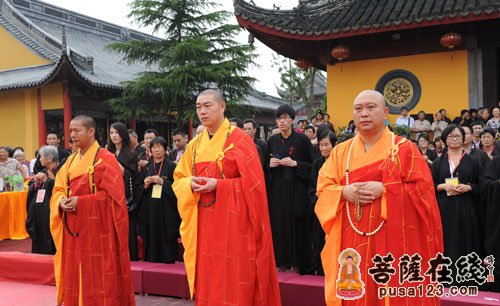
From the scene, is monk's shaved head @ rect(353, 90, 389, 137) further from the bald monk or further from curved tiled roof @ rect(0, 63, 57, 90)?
curved tiled roof @ rect(0, 63, 57, 90)

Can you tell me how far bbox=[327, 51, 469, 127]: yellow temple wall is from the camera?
31.5 feet

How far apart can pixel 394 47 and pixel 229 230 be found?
7407 mm

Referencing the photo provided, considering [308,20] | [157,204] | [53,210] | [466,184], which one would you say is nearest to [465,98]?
[308,20]

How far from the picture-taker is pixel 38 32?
17672 mm

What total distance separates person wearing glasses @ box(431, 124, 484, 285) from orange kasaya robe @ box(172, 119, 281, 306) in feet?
6.76

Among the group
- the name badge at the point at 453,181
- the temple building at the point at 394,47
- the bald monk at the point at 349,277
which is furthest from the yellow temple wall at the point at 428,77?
the bald monk at the point at 349,277

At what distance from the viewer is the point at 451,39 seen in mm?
8992

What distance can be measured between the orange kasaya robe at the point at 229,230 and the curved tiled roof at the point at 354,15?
19.7 ft

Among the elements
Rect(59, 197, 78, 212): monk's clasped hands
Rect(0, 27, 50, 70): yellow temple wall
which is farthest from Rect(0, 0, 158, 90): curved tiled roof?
Rect(59, 197, 78, 212): monk's clasped hands

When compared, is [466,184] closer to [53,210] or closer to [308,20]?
[53,210]

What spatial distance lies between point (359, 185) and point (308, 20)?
7337 millimetres

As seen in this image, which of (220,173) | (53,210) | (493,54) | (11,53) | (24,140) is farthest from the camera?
(11,53)

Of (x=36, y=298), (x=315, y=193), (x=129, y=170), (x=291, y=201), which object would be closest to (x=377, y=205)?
(x=315, y=193)

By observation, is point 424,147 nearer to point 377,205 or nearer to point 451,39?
point 451,39
